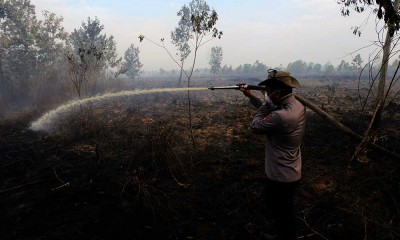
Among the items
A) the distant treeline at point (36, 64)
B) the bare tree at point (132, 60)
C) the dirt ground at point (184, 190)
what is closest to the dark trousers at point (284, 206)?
the dirt ground at point (184, 190)

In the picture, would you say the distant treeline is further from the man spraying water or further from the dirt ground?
the man spraying water

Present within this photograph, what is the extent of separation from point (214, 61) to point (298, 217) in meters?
65.3

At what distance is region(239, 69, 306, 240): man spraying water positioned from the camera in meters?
3.14

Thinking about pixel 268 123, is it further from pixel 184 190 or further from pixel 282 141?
pixel 184 190

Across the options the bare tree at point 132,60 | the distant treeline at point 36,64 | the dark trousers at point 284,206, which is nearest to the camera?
the dark trousers at point 284,206

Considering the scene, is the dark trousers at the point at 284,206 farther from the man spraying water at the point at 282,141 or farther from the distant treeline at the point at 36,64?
the distant treeline at the point at 36,64

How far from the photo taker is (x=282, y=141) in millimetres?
3217

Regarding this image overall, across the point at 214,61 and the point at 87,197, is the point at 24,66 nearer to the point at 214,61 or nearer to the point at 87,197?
the point at 87,197

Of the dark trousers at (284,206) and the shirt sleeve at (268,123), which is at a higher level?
the shirt sleeve at (268,123)

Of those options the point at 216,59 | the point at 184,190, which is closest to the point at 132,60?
the point at 216,59

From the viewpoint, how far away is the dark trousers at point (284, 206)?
129 inches

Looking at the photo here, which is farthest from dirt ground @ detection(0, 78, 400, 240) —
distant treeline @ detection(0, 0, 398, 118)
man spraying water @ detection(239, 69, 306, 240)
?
distant treeline @ detection(0, 0, 398, 118)

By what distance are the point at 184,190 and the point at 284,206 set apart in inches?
107

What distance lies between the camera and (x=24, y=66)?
28.3m
